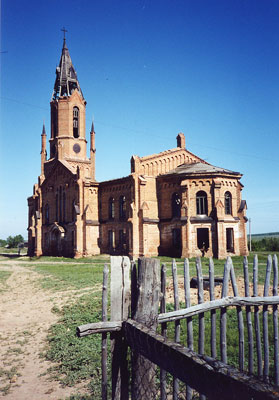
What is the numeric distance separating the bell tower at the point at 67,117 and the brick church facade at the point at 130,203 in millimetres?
128

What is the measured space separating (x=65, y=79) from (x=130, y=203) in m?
21.9

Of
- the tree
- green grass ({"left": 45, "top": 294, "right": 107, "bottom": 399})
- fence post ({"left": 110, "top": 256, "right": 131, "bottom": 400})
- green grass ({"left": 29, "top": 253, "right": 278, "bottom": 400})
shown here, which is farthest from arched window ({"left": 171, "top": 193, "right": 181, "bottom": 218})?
the tree

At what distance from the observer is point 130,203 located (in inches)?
1195

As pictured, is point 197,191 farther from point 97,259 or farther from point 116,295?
point 116,295

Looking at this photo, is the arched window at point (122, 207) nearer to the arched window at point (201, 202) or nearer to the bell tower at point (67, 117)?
the arched window at point (201, 202)

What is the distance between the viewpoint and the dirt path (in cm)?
520

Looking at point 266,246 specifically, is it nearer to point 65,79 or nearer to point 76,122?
point 76,122

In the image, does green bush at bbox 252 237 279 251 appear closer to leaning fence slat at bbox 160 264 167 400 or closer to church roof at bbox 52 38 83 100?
Answer: church roof at bbox 52 38 83 100

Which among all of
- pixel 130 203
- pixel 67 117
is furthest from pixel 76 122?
pixel 130 203

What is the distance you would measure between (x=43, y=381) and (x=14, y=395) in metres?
0.55

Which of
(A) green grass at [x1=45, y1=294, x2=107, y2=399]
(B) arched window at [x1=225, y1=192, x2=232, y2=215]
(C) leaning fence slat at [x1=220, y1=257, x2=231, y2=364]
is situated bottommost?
(A) green grass at [x1=45, y1=294, x2=107, y2=399]

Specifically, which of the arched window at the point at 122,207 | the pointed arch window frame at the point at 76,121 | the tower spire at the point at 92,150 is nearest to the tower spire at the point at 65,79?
the pointed arch window frame at the point at 76,121

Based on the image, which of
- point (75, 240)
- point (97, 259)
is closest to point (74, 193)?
point (75, 240)

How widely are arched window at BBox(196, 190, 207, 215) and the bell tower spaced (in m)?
18.3
